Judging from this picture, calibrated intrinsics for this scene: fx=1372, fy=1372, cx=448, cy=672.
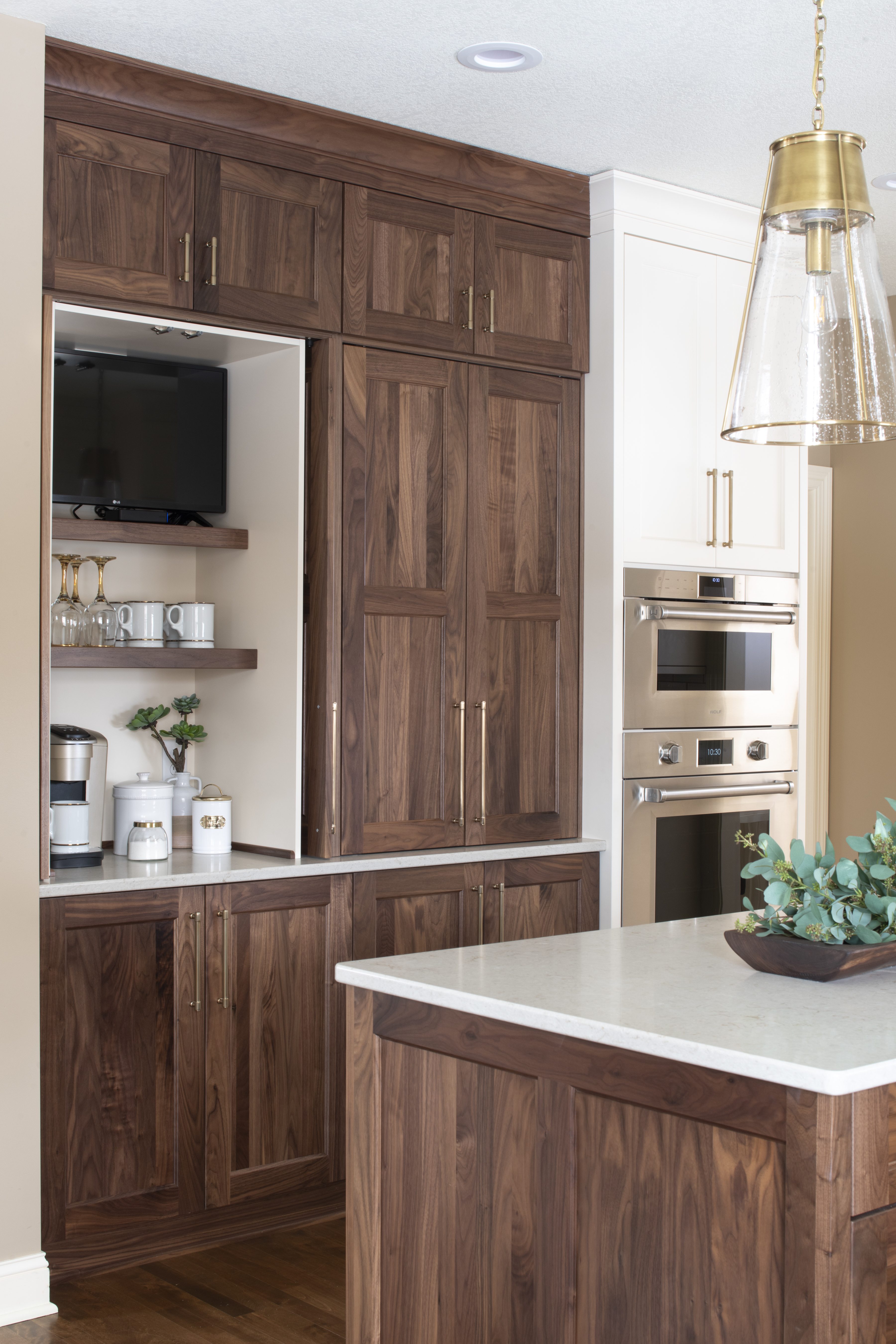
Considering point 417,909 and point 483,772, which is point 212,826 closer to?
point 417,909

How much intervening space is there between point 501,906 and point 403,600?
891 mm

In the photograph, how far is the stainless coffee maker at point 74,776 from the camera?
3.28 metres

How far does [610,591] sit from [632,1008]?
2113 millimetres

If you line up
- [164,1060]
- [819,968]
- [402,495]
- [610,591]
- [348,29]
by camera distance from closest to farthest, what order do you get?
[819,968], [348,29], [164,1060], [402,495], [610,591]

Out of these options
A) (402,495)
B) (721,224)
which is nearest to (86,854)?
(402,495)

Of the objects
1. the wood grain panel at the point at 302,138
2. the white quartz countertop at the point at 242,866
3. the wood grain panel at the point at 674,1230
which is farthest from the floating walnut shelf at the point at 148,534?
the wood grain panel at the point at 674,1230

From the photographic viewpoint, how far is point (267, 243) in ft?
11.0

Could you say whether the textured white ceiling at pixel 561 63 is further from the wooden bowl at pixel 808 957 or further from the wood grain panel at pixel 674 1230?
the wood grain panel at pixel 674 1230

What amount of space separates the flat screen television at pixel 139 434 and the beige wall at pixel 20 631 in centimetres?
35

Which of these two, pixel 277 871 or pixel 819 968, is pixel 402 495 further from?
pixel 819 968

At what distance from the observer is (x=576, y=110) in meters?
3.39

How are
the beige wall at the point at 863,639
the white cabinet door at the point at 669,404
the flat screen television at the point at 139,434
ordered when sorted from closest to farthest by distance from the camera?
the flat screen television at the point at 139,434
the white cabinet door at the point at 669,404
the beige wall at the point at 863,639

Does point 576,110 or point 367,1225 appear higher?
point 576,110

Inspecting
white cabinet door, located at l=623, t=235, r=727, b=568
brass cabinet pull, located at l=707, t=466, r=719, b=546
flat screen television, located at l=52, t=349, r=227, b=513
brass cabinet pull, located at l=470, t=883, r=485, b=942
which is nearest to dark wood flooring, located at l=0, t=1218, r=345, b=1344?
brass cabinet pull, located at l=470, t=883, r=485, b=942
